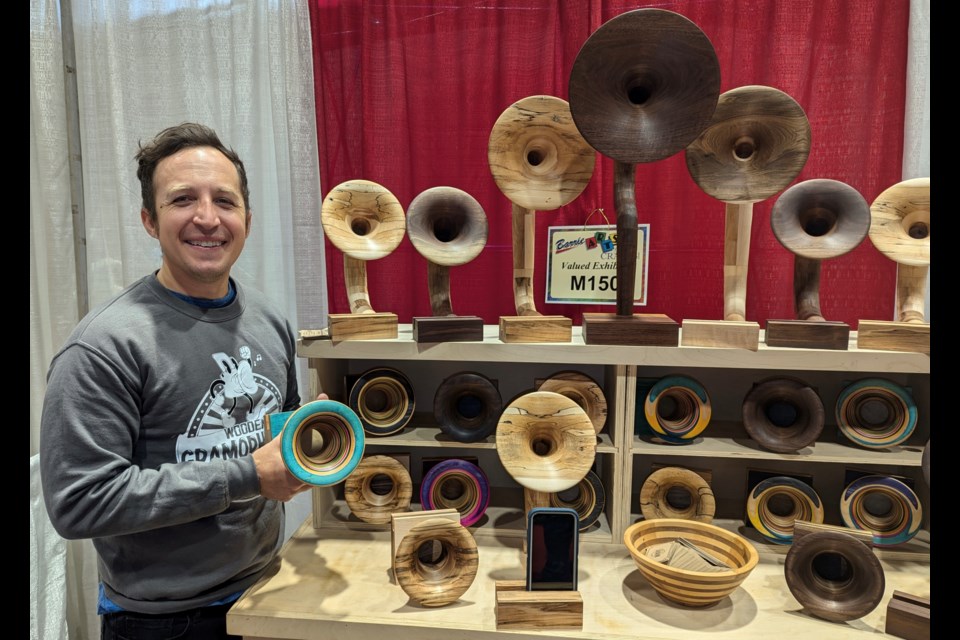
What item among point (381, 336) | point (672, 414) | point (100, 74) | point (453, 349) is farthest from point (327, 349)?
point (100, 74)

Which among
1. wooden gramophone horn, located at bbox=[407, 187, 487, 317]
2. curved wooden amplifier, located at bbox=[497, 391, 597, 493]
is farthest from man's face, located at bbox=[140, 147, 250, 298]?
curved wooden amplifier, located at bbox=[497, 391, 597, 493]

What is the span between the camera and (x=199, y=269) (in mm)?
1302

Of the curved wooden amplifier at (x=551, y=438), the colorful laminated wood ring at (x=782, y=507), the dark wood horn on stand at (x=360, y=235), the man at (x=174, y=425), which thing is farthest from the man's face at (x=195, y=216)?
the colorful laminated wood ring at (x=782, y=507)

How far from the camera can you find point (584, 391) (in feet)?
5.43

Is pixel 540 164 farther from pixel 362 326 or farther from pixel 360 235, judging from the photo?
pixel 362 326

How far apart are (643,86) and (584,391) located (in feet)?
2.69

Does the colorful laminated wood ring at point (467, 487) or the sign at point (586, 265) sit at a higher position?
the sign at point (586, 265)

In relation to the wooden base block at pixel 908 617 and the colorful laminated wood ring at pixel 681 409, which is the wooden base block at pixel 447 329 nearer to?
the colorful laminated wood ring at pixel 681 409

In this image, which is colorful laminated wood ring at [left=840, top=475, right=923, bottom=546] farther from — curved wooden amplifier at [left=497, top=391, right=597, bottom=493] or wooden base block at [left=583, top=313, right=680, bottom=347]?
curved wooden amplifier at [left=497, top=391, right=597, bottom=493]

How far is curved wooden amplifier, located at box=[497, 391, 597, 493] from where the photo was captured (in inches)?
55.5

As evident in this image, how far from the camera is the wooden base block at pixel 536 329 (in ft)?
5.26

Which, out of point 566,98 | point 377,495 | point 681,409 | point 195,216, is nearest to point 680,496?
point 681,409

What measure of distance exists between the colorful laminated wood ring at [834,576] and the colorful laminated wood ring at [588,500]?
50 cm

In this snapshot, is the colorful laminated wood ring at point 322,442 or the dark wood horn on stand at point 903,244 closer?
the colorful laminated wood ring at point 322,442
